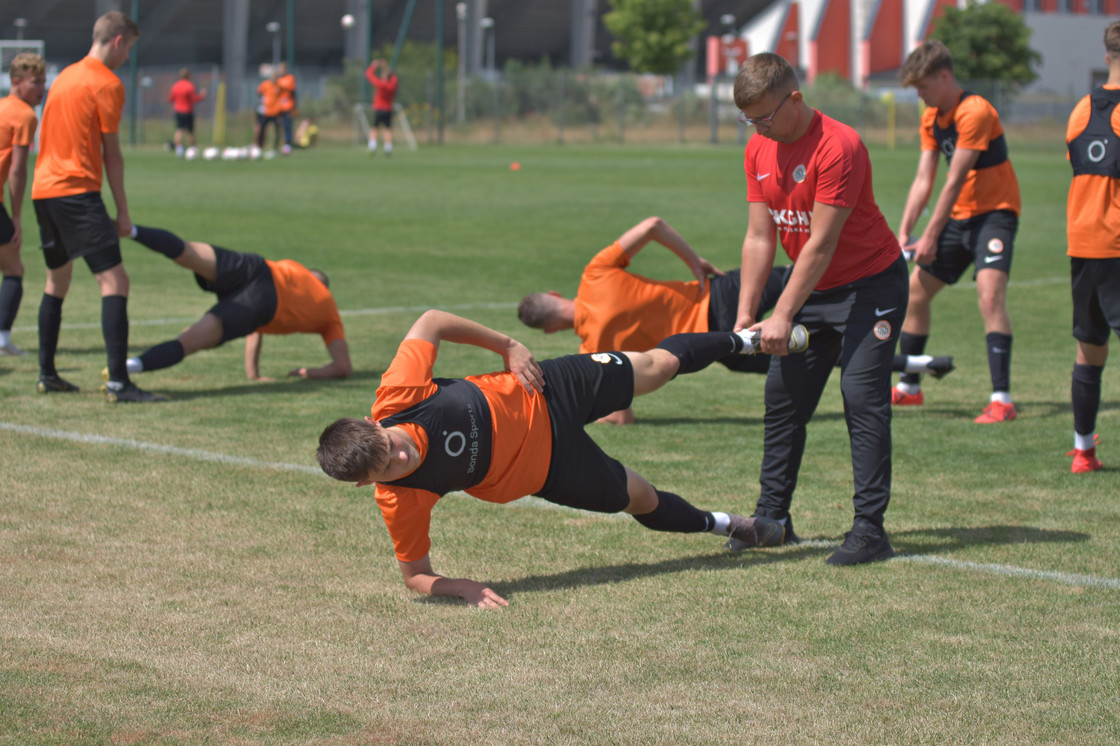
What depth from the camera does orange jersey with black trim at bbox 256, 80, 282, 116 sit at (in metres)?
35.5

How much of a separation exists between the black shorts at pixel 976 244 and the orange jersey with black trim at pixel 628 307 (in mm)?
1753

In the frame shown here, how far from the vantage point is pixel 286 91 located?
3581 cm

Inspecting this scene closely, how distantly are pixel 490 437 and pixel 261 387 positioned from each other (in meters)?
4.79

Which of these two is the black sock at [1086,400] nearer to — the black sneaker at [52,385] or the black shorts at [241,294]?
the black shorts at [241,294]

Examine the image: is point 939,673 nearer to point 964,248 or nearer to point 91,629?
point 91,629

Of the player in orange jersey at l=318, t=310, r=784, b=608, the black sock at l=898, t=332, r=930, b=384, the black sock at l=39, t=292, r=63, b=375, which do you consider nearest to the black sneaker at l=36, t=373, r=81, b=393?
the black sock at l=39, t=292, r=63, b=375

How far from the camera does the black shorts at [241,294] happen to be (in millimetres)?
8906

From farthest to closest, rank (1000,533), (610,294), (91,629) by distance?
(610,294), (1000,533), (91,629)

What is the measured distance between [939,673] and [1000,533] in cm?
180

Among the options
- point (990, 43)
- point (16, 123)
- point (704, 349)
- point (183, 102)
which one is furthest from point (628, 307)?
point (990, 43)

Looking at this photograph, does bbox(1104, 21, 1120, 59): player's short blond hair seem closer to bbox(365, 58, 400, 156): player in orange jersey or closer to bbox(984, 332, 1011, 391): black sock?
bbox(984, 332, 1011, 391): black sock

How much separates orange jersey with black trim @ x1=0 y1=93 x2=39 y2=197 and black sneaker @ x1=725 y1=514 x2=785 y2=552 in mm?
6096

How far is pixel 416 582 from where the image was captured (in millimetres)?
4926

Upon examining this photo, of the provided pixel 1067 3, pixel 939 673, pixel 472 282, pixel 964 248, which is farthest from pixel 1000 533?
pixel 1067 3
